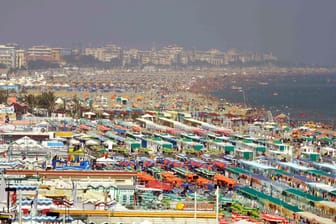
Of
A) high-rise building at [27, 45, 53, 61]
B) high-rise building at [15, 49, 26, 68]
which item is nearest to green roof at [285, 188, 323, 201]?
high-rise building at [15, 49, 26, 68]

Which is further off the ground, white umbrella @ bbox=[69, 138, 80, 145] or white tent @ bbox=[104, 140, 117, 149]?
white umbrella @ bbox=[69, 138, 80, 145]

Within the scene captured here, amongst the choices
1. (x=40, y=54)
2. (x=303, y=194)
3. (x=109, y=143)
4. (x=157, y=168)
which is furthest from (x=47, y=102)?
(x=40, y=54)

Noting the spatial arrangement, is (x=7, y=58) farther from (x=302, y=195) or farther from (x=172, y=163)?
(x=302, y=195)

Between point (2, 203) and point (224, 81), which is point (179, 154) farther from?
point (224, 81)

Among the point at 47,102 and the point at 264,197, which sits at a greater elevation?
the point at 264,197

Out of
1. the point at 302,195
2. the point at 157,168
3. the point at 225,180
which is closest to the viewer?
the point at 302,195

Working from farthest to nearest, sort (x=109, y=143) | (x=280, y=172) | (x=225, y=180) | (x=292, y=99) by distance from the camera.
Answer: (x=292, y=99) < (x=109, y=143) < (x=280, y=172) < (x=225, y=180)

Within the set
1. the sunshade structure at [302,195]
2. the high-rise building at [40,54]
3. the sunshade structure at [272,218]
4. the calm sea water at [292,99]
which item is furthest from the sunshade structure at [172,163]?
the high-rise building at [40,54]

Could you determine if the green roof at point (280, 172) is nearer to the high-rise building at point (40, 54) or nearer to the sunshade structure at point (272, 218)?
the sunshade structure at point (272, 218)

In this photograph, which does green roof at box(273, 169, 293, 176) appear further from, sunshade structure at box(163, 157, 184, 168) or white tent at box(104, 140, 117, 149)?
white tent at box(104, 140, 117, 149)
